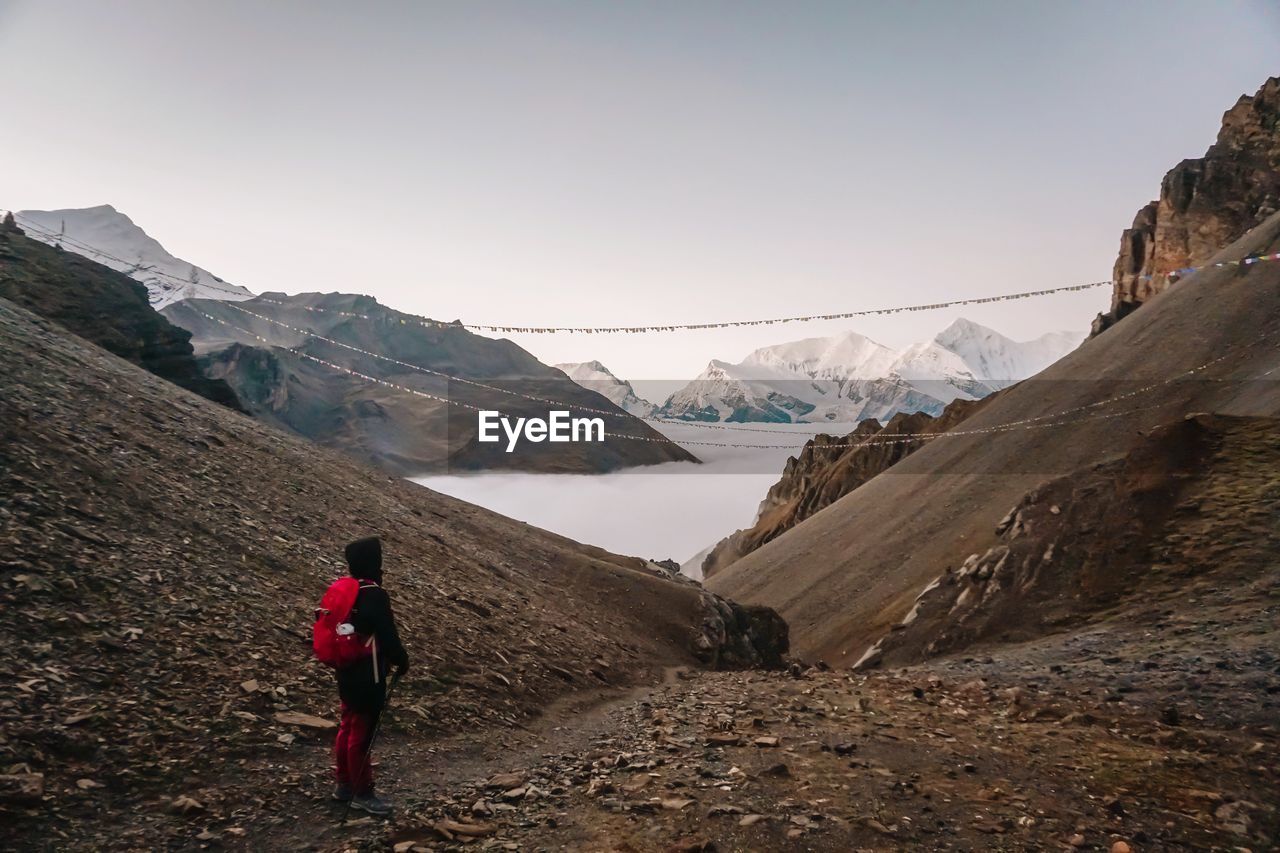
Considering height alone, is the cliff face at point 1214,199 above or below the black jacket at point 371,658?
above

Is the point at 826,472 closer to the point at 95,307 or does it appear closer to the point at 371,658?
the point at 95,307

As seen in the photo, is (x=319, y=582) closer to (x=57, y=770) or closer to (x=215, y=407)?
(x=57, y=770)

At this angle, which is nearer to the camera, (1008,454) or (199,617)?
(199,617)

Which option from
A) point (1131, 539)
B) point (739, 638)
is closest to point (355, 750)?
point (739, 638)

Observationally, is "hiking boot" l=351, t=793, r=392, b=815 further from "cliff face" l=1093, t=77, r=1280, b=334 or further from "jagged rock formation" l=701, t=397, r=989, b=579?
"cliff face" l=1093, t=77, r=1280, b=334

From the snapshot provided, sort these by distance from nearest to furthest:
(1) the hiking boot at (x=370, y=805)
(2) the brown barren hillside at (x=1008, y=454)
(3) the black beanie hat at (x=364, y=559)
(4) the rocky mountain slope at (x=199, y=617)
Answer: (4) the rocky mountain slope at (x=199, y=617)
(1) the hiking boot at (x=370, y=805)
(3) the black beanie hat at (x=364, y=559)
(2) the brown barren hillside at (x=1008, y=454)

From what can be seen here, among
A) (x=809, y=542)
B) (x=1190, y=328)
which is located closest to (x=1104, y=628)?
(x=809, y=542)

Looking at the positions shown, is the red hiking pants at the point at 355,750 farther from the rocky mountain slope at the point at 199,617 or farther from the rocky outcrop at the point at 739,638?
the rocky outcrop at the point at 739,638

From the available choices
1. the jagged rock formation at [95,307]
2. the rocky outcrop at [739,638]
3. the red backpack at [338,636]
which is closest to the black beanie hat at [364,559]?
the red backpack at [338,636]
